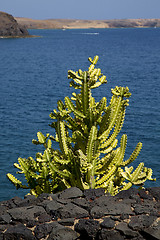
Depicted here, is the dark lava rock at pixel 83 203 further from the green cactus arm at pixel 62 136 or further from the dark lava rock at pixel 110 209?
the green cactus arm at pixel 62 136

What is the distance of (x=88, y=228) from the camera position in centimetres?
912

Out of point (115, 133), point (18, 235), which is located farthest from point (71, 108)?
point (18, 235)

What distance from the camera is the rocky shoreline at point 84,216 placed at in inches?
355

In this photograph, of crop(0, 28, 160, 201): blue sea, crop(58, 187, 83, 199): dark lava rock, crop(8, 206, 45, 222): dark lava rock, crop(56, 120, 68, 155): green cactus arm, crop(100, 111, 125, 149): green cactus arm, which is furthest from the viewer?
crop(0, 28, 160, 201): blue sea

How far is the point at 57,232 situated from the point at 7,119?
26.9 metres

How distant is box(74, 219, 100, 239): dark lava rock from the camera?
909 centimetres

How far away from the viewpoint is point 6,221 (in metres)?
9.72

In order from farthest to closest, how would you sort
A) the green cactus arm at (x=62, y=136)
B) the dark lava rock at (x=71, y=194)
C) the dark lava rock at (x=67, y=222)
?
the green cactus arm at (x=62, y=136), the dark lava rock at (x=71, y=194), the dark lava rock at (x=67, y=222)

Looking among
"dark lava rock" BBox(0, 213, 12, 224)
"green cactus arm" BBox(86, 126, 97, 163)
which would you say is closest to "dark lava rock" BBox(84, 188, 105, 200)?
"green cactus arm" BBox(86, 126, 97, 163)

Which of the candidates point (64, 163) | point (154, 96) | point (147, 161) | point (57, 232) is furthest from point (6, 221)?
point (154, 96)

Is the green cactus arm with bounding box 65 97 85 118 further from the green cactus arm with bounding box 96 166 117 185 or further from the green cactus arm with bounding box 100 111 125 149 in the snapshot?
the green cactus arm with bounding box 96 166 117 185

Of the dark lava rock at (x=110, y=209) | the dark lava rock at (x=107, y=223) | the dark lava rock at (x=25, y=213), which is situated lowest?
the dark lava rock at (x=25, y=213)

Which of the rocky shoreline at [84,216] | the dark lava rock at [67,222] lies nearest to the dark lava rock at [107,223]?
the rocky shoreline at [84,216]

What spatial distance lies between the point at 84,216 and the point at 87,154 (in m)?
3.32
